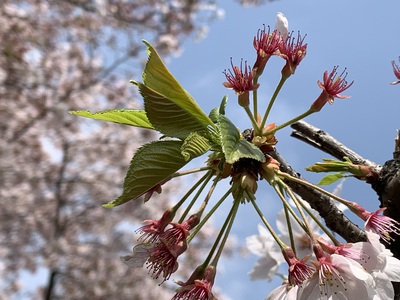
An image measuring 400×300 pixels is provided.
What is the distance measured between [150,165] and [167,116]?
9cm

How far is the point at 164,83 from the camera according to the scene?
0.84m

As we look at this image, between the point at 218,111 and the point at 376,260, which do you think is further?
the point at 218,111

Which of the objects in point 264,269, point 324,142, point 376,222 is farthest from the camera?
point 264,269

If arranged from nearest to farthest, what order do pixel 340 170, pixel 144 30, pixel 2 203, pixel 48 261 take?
1. pixel 340 170
2. pixel 2 203
3. pixel 144 30
4. pixel 48 261

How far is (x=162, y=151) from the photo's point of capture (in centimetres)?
84

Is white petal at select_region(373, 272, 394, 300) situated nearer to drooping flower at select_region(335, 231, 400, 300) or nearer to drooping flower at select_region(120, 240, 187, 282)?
drooping flower at select_region(335, 231, 400, 300)

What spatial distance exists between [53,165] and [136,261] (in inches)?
375

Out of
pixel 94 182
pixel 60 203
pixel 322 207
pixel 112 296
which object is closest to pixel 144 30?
pixel 94 182

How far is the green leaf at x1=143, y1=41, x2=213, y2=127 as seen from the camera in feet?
2.70

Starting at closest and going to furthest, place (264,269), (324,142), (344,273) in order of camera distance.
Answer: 1. (344,273)
2. (324,142)
3. (264,269)

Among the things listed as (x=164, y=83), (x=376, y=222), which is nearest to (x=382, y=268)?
(x=376, y=222)

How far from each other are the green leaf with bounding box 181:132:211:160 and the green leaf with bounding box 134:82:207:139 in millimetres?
43

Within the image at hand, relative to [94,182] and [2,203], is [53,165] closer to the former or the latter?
[94,182]

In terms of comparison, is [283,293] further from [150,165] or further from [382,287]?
[150,165]
